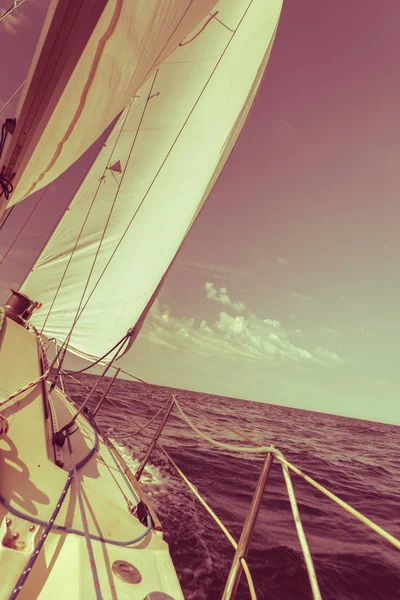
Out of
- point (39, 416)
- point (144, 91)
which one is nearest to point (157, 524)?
point (39, 416)

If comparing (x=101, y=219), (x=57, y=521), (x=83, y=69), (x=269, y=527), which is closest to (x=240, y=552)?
(x=57, y=521)

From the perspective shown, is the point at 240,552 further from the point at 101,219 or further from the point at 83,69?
the point at 101,219

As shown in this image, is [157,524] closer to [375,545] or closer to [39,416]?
[39,416]

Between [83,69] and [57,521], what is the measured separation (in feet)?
7.81

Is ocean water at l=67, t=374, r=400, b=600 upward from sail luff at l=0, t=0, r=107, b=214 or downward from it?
downward

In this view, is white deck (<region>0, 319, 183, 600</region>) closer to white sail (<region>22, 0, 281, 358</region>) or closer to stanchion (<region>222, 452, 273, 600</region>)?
stanchion (<region>222, 452, 273, 600</region>)

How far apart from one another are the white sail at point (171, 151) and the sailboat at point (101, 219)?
0.02 m

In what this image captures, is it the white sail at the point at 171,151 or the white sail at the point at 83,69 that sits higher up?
the white sail at the point at 171,151

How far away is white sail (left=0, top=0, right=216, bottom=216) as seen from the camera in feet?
4.87

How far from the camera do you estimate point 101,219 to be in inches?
209

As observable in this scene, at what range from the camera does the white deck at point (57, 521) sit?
5.01 feet

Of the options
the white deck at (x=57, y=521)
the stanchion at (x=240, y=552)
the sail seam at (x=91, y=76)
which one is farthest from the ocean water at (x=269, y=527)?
the sail seam at (x=91, y=76)

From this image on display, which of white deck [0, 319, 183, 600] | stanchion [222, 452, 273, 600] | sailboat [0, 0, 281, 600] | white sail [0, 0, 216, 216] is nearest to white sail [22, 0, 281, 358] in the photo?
sailboat [0, 0, 281, 600]

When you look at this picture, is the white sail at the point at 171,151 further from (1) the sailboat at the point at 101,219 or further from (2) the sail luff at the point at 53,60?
(2) the sail luff at the point at 53,60
